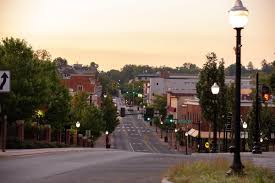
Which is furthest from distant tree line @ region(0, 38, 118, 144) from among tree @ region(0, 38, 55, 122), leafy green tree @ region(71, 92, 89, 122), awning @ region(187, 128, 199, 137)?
awning @ region(187, 128, 199, 137)

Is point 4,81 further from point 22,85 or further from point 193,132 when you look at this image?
point 193,132

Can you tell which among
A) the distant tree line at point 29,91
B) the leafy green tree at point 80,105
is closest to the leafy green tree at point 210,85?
the distant tree line at point 29,91

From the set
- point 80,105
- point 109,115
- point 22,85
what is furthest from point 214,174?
point 109,115

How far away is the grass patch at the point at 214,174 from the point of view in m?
14.5

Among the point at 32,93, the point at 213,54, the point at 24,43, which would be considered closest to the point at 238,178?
the point at 32,93

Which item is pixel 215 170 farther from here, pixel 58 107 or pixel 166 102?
pixel 166 102

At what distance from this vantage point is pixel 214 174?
1609 cm

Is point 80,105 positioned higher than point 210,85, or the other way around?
point 210,85

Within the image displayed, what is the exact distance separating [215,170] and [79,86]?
135m

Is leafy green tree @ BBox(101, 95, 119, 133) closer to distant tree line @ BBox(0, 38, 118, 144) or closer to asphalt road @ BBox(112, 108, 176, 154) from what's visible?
asphalt road @ BBox(112, 108, 176, 154)

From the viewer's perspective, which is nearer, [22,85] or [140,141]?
[22,85]

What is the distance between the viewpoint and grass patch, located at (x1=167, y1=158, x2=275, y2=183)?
47.5 ft

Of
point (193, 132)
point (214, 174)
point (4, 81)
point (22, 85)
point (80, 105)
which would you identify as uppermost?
point (22, 85)

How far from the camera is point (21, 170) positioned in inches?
829
